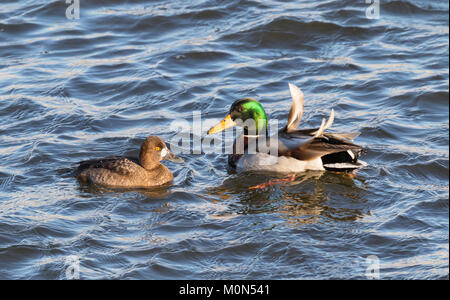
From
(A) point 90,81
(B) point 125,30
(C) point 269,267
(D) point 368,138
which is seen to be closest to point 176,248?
(C) point 269,267

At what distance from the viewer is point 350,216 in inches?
296

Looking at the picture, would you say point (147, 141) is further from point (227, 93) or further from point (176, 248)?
point (227, 93)

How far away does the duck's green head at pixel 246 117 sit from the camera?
923cm

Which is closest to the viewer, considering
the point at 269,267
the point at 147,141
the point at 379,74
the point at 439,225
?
the point at 269,267

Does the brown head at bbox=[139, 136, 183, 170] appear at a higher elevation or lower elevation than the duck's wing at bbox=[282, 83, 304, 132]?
lower

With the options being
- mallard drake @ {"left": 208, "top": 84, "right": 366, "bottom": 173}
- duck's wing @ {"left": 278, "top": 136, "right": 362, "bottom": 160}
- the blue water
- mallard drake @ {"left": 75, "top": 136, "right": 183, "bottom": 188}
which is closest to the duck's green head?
mallard drake @ {"left": 208, "top": 84, "right": 366, "bottom": 173}

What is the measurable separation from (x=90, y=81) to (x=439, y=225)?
6.29 m

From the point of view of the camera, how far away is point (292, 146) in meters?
8.69

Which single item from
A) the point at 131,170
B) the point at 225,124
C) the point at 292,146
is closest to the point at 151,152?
the point at 131,170

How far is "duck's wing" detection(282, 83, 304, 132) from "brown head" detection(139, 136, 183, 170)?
5.01 feet

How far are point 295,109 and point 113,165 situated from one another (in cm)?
223

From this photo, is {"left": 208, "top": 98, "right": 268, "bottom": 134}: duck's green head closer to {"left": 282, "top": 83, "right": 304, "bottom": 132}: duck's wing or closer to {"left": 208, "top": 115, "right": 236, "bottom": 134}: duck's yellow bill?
{"left": 208, "top": 115, "right": 236, "bottom": 134}: duck's yellow bill

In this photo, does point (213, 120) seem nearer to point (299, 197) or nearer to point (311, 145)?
point (311, 145)

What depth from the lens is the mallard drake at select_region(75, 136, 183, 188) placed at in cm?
829
